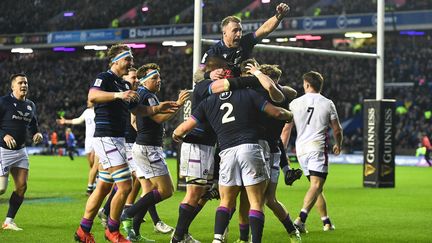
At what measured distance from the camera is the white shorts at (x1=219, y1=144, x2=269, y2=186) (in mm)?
7883

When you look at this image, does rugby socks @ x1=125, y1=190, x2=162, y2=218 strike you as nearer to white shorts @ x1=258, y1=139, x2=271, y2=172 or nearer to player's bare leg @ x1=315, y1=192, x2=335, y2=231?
white shorts @ x1=258, y1=139, x2=271, y2=172

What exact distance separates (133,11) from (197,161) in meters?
44.5

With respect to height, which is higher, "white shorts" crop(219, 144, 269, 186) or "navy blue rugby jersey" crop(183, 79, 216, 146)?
"navy blue rugby jersey" crop(183, 79, 216, 146)

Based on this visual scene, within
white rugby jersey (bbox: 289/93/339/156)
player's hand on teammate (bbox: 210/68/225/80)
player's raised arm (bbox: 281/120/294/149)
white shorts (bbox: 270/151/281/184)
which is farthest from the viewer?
white rugby jersey (bbox: 289/93/339/156)

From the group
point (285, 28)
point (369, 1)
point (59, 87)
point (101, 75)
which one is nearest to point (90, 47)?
point (59, 87)

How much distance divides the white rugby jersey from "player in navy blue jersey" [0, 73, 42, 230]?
3477 mm

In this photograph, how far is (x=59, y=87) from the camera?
186 ft

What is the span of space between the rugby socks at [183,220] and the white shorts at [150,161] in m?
0.94

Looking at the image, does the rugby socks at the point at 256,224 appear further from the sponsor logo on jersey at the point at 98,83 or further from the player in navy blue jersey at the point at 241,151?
the sponsor logo on jersey at the point at 98,83


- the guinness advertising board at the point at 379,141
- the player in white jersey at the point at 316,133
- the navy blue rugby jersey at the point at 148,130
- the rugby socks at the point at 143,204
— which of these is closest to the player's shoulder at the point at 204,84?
the navy blue rugby jersey at the point at 148,130

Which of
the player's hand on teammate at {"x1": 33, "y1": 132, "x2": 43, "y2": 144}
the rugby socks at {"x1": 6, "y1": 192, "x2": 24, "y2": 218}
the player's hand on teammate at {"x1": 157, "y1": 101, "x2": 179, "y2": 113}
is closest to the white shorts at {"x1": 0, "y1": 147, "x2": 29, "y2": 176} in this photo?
the player's hand on teammate at {"x1": 33, "y1": 132, "x2": 43, "y2": 144}

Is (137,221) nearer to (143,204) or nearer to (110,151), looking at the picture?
(143,204)

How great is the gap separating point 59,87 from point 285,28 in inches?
783

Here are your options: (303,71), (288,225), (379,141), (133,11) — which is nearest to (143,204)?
(288,225)
